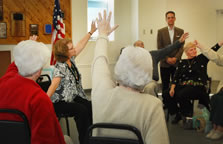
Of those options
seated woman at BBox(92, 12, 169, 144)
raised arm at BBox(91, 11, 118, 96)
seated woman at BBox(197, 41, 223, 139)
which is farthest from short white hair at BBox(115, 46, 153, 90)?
seated woman at BBox(197, 41, 223, 139)

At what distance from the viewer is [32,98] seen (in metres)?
1.66

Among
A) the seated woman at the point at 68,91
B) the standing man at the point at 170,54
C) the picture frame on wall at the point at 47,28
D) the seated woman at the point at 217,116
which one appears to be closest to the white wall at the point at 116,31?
the picture frame on wall at the point at 47,28

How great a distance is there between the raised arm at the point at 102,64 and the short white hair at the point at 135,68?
137 mm

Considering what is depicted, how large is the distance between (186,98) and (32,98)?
288 cm

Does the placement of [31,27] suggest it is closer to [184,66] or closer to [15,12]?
[15,12]

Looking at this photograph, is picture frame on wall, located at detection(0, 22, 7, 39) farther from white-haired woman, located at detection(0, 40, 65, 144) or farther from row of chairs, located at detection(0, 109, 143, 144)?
row of chairs, located at detection(0, 109, 143, 144)

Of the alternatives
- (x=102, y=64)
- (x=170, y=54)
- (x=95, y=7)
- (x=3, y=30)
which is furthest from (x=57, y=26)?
(x=102, y=64)

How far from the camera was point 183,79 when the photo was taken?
4.16m

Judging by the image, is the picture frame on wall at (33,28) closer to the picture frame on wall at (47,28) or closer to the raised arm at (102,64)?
the picture frame on wall at (47,28)

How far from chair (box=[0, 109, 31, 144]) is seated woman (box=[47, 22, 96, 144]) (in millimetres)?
1128

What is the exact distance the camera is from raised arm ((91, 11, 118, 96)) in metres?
1.69

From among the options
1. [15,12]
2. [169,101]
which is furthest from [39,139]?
[15,12]

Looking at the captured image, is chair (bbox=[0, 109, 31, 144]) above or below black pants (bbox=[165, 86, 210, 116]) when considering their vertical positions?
above

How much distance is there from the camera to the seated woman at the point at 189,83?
3994 millimetres
